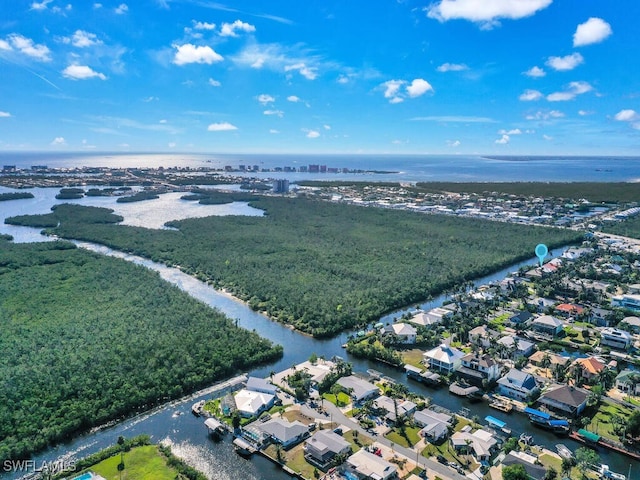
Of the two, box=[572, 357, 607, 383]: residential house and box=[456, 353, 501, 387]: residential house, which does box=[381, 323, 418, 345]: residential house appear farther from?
box=[572, 357, 607, 383]: residential house

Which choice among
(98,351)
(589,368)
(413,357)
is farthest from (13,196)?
(589,368)

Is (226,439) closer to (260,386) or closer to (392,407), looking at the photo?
(260,386)

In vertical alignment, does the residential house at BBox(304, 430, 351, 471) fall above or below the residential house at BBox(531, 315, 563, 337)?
below

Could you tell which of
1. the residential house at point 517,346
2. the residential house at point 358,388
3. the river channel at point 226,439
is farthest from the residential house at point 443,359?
the residential house at point 358,388

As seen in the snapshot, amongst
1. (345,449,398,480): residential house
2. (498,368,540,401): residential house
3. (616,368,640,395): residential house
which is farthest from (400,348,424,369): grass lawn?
(616,368,640,395): residential house

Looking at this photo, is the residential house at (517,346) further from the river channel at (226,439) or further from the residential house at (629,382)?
the river channel at (226,439)

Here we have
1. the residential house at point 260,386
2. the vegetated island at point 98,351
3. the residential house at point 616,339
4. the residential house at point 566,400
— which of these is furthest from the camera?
the residential house at point 616,339

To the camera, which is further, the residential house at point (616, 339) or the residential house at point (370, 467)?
the residential house at point (616, 339)
